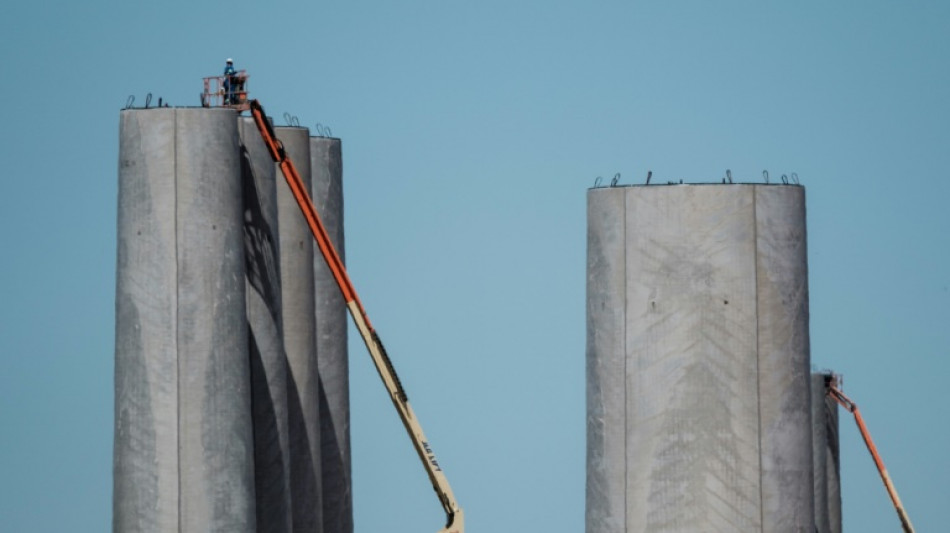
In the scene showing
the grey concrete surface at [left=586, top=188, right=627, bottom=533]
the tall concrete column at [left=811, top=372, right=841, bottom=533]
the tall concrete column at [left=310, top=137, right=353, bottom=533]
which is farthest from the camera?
the tall concrete column at [left=811, top=372, right=841, bottom=533]

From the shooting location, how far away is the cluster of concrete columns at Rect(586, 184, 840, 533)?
39.0 m

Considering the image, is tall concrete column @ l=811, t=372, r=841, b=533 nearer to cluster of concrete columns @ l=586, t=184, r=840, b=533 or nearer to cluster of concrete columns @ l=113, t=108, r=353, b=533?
cluster of concrete columns @ l=586, t=184, r=840, b=533

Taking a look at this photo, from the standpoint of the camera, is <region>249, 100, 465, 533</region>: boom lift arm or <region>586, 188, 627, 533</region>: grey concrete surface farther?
<region>249, 100, 465, 533</region>: boom lift arm

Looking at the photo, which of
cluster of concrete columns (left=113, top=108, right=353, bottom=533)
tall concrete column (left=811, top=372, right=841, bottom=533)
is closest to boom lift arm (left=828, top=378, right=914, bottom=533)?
tall concrete column (left=811, top=372, right=841, bottom=533)

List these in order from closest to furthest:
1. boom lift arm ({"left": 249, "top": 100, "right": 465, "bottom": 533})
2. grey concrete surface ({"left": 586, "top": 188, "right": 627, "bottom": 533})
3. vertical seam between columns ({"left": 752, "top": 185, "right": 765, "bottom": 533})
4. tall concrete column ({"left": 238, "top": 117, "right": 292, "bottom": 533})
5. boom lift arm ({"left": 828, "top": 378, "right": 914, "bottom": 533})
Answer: vertical seam between columns ({"left": 752, "top": 185, "right": 765, "bottom": 533}) < grey concrete surface ({"left": 586, "top": 188, "right": 627, "bottom": 533}) < tall concrete column ({"left": 238, "top": 117, "right": 292, "bottom": 533}) < boom lift arm ({"left": 249, "top": 100, "right": 465, "bottom": 533}) < boom lift arm ({"left": 828, "top": 378, "right": 914, "bottom": 533})

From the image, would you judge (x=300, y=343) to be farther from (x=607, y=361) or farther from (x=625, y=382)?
(x=625, y=382)

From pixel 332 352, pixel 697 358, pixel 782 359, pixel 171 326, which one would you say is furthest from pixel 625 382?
pixel 332 352

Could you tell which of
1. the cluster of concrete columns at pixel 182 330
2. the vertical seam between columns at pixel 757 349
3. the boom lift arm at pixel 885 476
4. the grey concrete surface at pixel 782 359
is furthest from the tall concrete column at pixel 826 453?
the cluster of concrete columns at pixel 182 330

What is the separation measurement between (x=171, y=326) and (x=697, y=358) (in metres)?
8.74

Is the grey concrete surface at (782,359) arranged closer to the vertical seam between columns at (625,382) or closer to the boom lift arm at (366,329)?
the vertical seam between columns at (625,382)

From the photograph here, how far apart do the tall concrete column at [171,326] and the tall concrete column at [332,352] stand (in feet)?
45.9

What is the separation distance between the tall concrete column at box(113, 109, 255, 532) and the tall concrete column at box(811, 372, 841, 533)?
1843 centimetres

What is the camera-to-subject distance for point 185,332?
39.9 meters

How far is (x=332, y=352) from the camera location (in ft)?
179
